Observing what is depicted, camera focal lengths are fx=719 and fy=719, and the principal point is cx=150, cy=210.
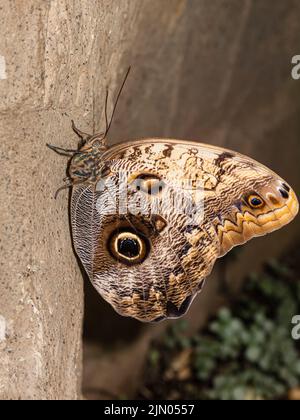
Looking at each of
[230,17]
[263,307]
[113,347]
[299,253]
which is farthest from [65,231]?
[299,253]

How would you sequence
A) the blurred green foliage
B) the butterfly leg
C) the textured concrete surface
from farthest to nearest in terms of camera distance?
1. the blurred green foliage
2. the butterfly leg
3. the textured concrete surface

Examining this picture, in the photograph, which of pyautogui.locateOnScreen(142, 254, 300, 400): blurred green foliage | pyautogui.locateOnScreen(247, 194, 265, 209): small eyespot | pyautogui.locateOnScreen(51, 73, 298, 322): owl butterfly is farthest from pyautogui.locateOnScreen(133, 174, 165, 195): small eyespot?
pyautogui.locateOnScreen(142, 254, 300, 400): blurred green foliage

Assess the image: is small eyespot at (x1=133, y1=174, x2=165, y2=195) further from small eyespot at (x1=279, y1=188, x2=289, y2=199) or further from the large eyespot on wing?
small eyespot at (x1=279, y1=188, x2=289, y2=199)

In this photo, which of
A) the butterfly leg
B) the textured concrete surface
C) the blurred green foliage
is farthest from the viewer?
the blurred green foliage

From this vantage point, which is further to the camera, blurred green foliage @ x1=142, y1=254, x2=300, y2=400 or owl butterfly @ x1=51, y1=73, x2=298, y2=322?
blurred green foliage @ x1=142, y1=254, x2=300, y2=400

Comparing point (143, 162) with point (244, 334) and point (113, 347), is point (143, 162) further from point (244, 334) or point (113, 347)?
point (244, 334)

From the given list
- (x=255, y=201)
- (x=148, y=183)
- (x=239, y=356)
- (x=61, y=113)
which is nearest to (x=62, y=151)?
(x=61, y=113)

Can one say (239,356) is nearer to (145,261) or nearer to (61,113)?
(145,261)

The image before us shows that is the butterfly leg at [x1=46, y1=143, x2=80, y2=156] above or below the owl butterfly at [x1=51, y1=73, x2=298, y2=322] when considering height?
above
